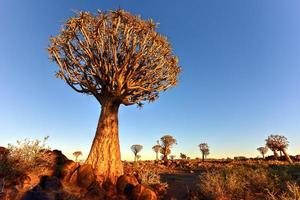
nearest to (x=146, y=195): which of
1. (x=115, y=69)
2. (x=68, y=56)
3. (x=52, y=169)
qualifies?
(x=52, y=169)

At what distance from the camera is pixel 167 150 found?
1200 inches

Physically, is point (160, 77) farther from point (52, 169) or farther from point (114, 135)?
point (52, 169)

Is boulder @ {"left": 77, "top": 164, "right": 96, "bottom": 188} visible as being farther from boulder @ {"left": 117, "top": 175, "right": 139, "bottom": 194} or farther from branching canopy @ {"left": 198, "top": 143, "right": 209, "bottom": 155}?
branching canopy @ {"left": 198, "top": 143, "right": 209, "bottom": 155}

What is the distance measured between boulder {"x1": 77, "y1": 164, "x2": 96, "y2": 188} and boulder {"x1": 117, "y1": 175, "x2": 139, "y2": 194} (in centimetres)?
83

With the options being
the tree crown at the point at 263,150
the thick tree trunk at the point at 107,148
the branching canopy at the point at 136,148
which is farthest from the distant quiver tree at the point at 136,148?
the thick tree trunk at the point at 107,148

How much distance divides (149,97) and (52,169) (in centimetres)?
514

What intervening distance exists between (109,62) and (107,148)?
3262 mm

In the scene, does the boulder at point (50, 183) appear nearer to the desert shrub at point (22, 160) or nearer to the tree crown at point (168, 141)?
the desert shrub at point (22, 160)

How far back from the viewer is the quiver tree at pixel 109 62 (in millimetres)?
8570

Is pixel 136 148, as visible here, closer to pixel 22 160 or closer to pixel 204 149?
pixel 204 149

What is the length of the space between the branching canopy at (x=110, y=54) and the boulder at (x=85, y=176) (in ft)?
8.35

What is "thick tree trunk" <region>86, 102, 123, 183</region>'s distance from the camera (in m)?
8.10

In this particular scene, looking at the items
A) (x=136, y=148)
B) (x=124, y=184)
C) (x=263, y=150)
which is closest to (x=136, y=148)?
(x=136, y=148)

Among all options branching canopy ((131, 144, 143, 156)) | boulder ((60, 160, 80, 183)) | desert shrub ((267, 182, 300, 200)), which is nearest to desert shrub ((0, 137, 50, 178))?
boulder ((60, 160, 80, 183))
